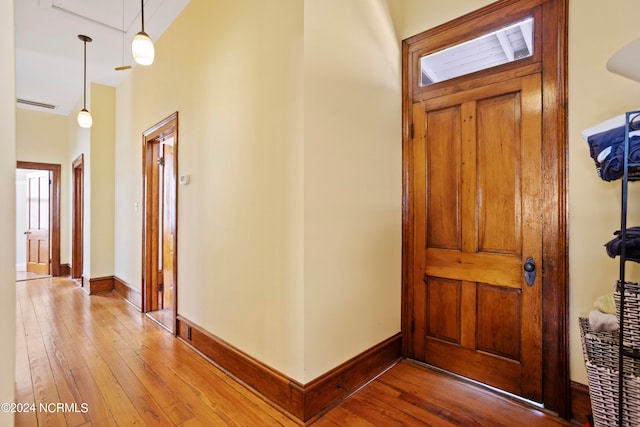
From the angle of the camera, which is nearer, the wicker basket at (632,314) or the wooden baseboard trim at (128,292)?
the wicker basket at (632,314)

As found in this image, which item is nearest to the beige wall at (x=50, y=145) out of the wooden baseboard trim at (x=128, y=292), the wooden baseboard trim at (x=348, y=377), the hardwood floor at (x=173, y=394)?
the wooden baseboard trim at (x=128, y=292)

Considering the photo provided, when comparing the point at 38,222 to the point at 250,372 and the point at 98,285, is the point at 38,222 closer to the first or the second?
the point at 98,285

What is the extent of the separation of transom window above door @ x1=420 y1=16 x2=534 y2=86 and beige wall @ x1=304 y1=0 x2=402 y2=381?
0.31 metres

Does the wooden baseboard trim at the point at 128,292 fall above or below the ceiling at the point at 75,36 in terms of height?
below

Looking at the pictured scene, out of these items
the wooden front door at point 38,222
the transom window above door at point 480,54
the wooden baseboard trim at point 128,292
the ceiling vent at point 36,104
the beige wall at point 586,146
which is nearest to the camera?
the beige wall at point 586,146

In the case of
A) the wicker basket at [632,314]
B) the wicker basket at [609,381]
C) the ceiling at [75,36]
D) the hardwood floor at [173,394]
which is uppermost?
the ceiling at [75,36]

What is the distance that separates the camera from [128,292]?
438cm

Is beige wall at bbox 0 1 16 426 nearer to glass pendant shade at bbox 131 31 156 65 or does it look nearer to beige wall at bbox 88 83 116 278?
glass pendant shade at bbox 131 31 156 65

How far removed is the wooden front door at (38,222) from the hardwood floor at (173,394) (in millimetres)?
4413

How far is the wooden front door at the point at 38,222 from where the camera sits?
639 cm

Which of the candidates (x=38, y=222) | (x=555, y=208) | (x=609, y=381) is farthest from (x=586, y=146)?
(x=38, y=222)

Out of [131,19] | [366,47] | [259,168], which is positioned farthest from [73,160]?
[366,47]

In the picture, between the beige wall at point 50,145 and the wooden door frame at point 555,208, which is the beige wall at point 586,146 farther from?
the beige wall at point 50,145

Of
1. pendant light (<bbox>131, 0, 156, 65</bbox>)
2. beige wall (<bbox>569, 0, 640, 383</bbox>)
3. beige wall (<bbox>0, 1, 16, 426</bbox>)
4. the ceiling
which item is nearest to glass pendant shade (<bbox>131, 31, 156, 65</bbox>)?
pendant light (<bbox>131, 0, 156, 65</bbox>)
